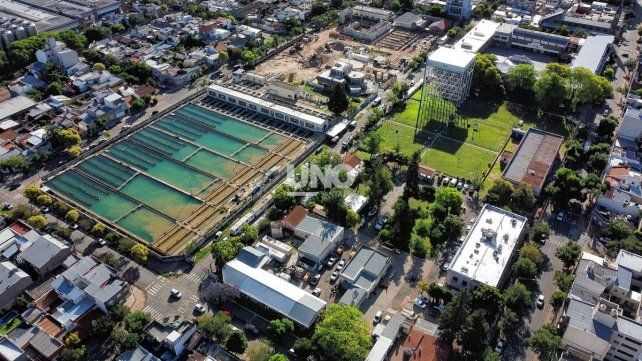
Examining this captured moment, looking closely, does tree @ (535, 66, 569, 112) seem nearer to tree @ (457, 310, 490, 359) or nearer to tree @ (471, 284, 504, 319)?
tree @ (471, 284, 504, 319)

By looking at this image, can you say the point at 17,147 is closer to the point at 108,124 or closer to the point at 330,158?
the point at 108,124

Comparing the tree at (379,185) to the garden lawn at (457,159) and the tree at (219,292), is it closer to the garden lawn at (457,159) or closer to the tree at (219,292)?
the garden lawn at (457,159)

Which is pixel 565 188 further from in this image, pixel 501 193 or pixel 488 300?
pixel 488 300

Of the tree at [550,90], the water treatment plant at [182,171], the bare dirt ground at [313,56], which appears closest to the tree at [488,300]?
the water treatment plant at [182,171]

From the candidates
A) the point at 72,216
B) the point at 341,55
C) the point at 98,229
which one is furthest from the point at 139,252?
the point at 341,55

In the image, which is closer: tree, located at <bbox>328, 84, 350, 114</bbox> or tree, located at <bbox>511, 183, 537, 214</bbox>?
tree, located at <bbox>511, 183, 537, 214</bbox>

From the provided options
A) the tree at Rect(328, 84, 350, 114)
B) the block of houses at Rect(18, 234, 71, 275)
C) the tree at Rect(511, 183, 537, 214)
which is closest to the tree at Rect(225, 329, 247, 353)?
the block of houses at Rect(18, 234, 71, 275)
